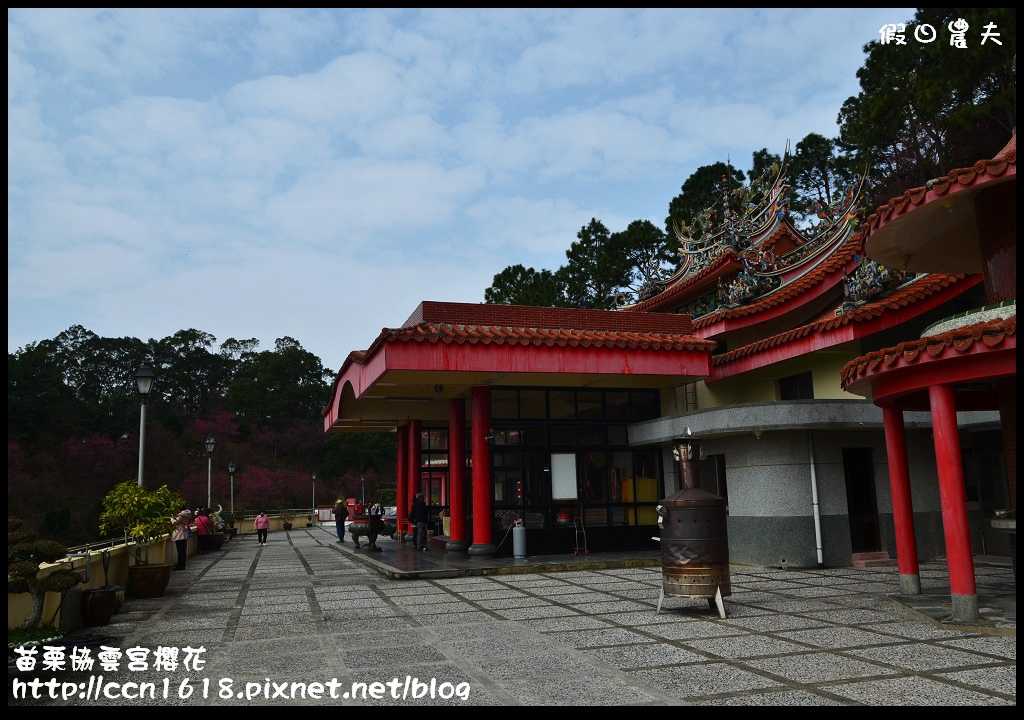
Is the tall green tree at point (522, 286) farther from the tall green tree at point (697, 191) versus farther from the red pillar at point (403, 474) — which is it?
the red pillar at point (403, 474)

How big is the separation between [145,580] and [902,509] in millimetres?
12025

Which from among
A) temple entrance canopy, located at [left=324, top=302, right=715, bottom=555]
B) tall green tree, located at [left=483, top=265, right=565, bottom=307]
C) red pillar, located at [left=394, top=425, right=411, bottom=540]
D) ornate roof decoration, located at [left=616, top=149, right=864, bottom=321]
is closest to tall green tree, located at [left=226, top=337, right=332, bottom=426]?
tall green tree, located at [left=483, top=265, right=565, bottom=307]

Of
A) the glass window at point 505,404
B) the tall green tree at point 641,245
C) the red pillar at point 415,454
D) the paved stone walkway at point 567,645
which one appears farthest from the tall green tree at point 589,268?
the paved stone walkway at point 567,645

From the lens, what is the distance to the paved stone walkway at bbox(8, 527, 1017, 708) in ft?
19.6

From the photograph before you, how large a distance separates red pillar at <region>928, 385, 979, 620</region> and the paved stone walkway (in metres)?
0.41

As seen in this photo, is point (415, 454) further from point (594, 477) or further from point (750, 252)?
point (750, 252)

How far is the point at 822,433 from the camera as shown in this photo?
15039mm

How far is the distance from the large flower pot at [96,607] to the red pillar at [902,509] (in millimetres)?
10603

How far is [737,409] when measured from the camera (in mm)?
14930

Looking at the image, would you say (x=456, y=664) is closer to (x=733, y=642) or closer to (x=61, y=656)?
(x=733, y=642)

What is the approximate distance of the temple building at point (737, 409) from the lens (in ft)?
47.5

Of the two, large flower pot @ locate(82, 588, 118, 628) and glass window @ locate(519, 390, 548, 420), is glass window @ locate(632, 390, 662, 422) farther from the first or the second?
large flower pot @ locate(82, 588, 118, 628)

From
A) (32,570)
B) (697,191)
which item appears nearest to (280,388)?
(697,191)

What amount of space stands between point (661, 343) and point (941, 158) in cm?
1636
